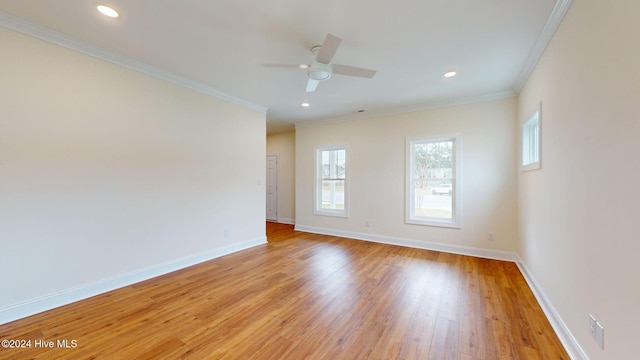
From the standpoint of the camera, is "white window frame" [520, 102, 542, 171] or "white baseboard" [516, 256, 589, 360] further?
"white window frame" [520, 102, 542, 171]

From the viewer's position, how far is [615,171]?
4.39ft

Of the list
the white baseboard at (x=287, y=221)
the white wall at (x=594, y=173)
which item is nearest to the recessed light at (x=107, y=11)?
the white wall at (x=594, y=173)

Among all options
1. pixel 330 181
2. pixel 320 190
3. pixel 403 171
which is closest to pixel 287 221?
pixel 320 190

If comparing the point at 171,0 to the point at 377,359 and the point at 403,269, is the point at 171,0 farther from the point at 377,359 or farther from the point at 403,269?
the point at 403,269

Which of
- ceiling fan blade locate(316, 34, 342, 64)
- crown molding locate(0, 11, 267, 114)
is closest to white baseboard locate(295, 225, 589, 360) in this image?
ceiling fan blade locate(316, 34, 342, 64)

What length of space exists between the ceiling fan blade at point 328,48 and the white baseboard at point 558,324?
2.90 metres

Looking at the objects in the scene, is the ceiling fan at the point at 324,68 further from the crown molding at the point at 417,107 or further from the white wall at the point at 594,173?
the crown molding at the point at 417,107

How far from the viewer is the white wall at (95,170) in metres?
2.27

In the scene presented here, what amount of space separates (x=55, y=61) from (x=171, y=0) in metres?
1.58

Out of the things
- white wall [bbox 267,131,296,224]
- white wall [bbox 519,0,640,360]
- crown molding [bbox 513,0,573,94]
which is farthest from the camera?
white wall [bbox 267,131,296,224]

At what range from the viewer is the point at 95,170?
108 inches

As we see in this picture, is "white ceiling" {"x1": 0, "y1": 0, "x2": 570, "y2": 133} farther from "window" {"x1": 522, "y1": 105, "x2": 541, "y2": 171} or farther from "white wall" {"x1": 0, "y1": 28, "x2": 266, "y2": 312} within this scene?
"window" {"x1": 522, "y1": 105, "x2": 541, "y2": 171}

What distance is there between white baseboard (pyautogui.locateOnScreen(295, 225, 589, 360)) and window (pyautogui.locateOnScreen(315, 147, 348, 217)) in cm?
54

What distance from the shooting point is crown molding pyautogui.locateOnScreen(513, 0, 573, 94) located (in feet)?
6.38
